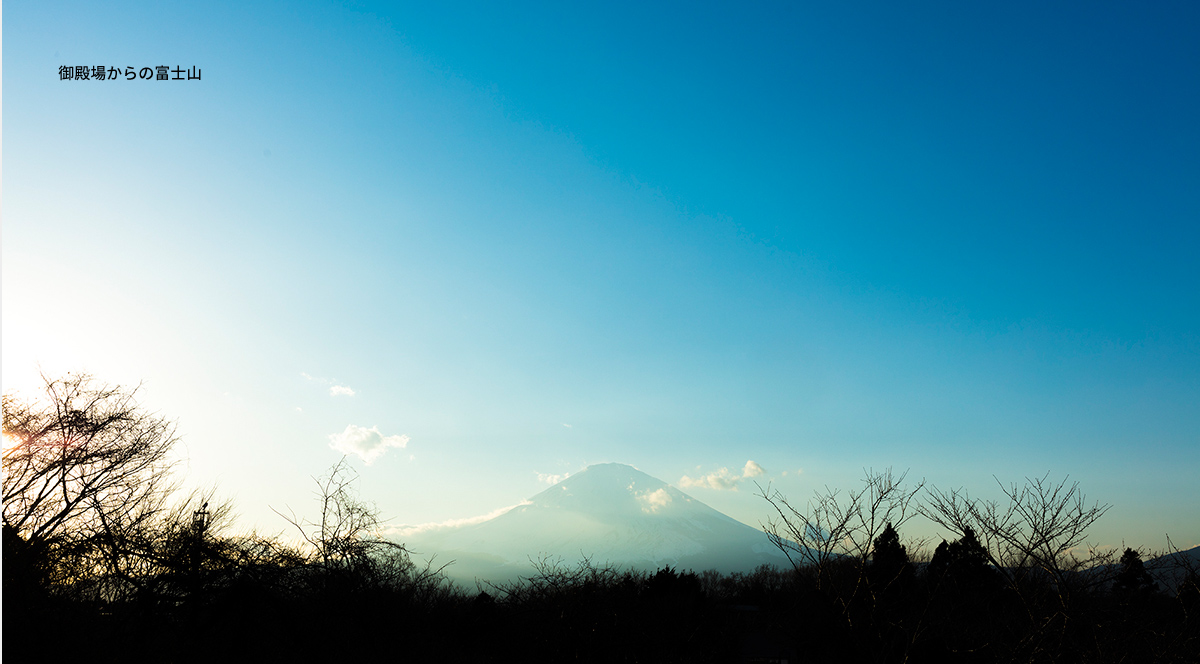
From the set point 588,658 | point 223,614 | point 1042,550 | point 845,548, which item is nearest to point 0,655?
point 223,614

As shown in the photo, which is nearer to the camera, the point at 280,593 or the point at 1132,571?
the point at 280,593

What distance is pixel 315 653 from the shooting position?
12828 millimetres

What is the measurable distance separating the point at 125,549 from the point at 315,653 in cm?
447

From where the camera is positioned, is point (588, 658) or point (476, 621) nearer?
point (588, 658)

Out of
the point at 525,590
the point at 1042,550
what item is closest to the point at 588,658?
the point at 525,590

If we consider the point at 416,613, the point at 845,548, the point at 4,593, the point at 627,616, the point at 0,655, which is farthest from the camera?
the point at 416,613

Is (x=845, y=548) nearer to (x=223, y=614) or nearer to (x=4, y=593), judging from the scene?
(x=223, y=614)

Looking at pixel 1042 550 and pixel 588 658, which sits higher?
pixel 1042 550

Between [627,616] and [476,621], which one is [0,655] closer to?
[627,616]

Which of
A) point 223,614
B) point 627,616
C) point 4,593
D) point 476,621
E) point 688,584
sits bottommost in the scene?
point 688,584

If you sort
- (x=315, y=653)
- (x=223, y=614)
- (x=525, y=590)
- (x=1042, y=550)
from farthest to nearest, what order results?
1. (x=525, y=590)
2. (x=315, y=653)
3. (x=223, y=614)
4. (x=1042, y=550)

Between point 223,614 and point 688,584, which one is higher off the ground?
point 223,614

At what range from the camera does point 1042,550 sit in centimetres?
1101

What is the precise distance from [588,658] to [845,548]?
722 cm
